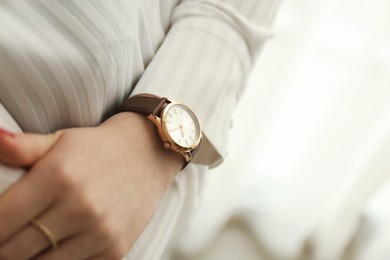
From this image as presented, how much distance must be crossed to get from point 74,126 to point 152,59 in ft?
0.53

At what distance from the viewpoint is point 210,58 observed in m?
0.57

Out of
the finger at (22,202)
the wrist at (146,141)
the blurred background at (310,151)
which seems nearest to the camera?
the finger at (22,202)

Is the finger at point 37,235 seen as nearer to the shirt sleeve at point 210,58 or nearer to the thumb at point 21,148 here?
the thumb at point 21,148

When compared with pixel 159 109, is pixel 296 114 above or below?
below

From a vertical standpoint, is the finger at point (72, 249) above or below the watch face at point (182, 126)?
below

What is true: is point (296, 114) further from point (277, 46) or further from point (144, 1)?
point (144, 1)

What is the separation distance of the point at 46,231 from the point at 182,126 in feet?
0.61

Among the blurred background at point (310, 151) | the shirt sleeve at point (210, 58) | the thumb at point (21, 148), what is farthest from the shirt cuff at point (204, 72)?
the blurred background at point (310, 151)

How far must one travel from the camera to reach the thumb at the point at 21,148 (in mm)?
346

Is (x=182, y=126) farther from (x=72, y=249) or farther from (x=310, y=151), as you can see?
(x=310, y=151)

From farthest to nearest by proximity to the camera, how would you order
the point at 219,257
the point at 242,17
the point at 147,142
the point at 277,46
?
1. the point at 219,257
2. the point at 277,46
3. the point at 242,17
4. the point at 147,142

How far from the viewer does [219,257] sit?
132cm

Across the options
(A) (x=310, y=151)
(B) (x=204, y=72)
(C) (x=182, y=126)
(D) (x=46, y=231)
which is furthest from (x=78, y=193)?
(A) (x=310, y=151)

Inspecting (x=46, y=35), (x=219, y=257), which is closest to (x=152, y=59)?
(x=46, y=35)
